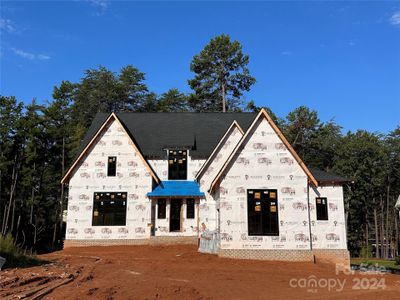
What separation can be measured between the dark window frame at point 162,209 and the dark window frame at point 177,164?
2137 mm

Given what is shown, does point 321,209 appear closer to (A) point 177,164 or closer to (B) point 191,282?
(B) point 191,282

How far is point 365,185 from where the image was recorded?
42.5 m

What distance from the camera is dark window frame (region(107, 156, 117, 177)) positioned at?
25264mm

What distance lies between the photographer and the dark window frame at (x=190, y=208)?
2548cm

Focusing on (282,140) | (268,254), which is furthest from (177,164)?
(268,254)

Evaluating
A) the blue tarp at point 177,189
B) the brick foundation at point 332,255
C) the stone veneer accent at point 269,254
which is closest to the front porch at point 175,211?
the blue tarp at point 177,189

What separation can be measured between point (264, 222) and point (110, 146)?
41.1 feet

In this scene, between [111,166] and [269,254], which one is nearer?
[269,254]

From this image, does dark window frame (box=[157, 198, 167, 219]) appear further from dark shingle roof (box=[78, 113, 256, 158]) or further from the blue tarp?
dark shingle roof (box=[78, 113, 256, 158])

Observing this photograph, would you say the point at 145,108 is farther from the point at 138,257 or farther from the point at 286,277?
the point at 286,277

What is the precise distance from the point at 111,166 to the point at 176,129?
656cm

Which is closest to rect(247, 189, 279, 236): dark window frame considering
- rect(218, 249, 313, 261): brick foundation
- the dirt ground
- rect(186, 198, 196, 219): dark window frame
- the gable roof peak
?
rect(218, 249, 313, 261): brick foundation

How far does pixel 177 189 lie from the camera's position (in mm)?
25406

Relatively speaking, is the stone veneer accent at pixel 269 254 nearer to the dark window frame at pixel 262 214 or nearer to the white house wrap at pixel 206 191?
the white house wrap at pixel 206 191
